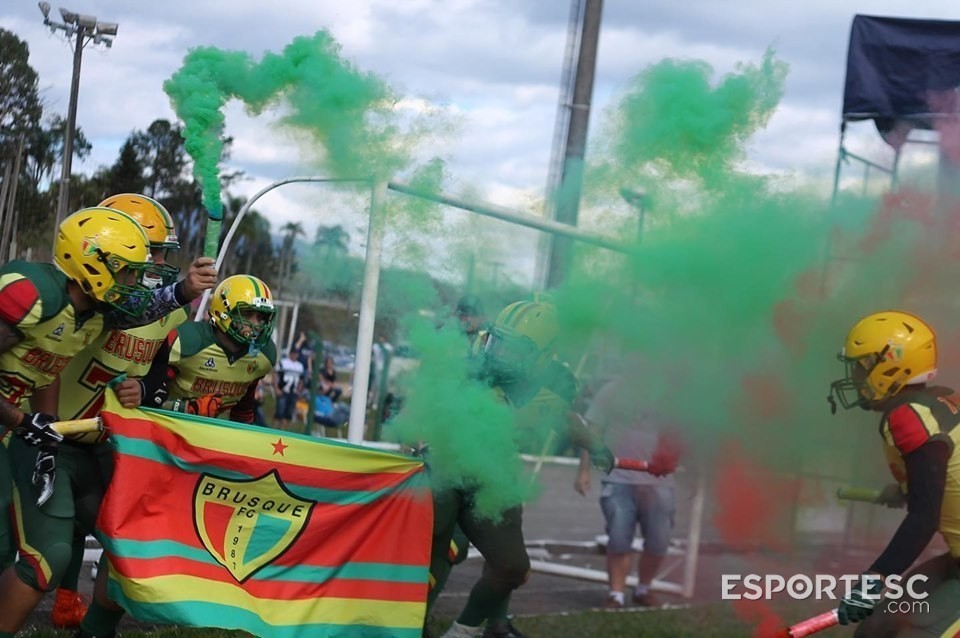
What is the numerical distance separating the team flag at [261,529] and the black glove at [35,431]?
0.47m

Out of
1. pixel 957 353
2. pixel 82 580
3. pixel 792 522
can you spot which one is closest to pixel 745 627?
pixel 792 522

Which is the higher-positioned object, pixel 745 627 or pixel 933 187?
pixel 933 187

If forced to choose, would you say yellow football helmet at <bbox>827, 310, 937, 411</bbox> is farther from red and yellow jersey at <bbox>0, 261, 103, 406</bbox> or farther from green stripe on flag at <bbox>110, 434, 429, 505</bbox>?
red and yellow jersey at <bbox>0, 261, 103, 406</bbox>

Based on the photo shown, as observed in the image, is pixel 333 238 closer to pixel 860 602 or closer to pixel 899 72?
pixel 860 602

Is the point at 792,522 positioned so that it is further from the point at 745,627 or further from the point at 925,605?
the point at 925,605

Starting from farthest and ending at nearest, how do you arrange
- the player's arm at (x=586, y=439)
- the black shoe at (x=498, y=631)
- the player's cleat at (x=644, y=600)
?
1. the player's cleat at (x=644, y=600)
2. the black shoe at (x=498, y=631)
3. the player's arm at (x=586, y=439)

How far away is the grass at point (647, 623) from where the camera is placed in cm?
726

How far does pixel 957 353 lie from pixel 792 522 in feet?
5.52

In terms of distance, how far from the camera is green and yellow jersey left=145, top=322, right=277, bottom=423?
19.8ft

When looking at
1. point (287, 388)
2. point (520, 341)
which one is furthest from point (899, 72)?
point (287, 388)

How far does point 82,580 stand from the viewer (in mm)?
7227

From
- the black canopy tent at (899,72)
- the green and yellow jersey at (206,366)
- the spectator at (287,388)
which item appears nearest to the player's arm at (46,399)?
the green and yellow jersey at (206,366)

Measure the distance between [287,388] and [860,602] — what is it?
12861mm

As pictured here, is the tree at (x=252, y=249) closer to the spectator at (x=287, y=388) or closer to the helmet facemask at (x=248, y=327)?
the helmet facemask at (x=248, y=327)
